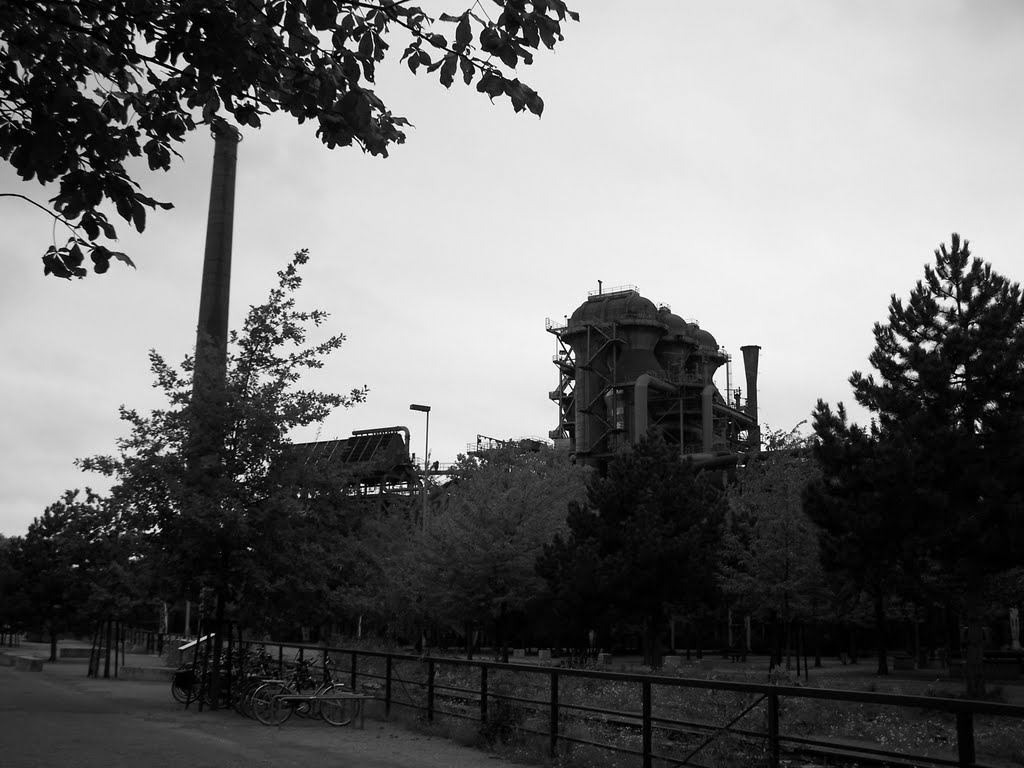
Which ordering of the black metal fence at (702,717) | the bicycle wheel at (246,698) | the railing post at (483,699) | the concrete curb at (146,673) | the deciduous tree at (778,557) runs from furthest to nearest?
the deciduous tree at (778,557) → the concrete curb at (146,673) → the bicycle wheel at (246,698) → the railing post at (483,699) → the black metal fence at (702,717)

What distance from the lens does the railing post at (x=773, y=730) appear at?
368 inches

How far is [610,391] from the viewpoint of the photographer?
77.0 m

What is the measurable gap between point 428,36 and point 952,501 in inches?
844

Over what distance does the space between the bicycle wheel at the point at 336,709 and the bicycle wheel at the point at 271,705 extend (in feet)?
1.87

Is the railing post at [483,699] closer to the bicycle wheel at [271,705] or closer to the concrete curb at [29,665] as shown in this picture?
the bicycle wheel at [271,705]

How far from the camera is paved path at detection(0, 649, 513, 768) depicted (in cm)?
1257

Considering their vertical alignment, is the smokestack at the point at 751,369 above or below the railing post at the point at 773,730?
above

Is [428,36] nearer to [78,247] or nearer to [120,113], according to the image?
[120,113]

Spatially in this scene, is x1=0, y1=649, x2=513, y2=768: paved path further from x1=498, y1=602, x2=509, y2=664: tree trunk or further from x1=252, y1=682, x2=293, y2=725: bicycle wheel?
x1=498, y1=602, x2=509, y2=664: tree trunk

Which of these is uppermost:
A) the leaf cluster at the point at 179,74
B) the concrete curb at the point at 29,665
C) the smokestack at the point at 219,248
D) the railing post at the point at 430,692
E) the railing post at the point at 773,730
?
the smokestack at the point at 219,248

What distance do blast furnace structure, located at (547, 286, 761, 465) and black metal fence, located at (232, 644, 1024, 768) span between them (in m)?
55.4

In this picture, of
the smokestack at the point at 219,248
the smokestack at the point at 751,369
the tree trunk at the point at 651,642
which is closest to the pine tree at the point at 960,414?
the tree trunk at the point at 651,642

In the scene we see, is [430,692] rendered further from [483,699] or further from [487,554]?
[487,554]

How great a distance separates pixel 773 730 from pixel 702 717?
24.1ft
